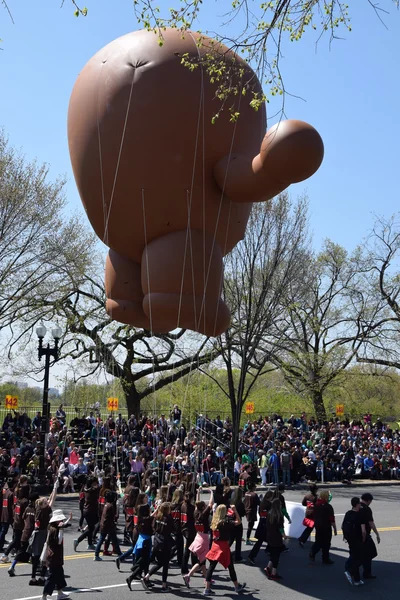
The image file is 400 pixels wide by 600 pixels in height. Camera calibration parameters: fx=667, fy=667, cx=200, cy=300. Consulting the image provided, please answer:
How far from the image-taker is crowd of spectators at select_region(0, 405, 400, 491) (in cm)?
1922

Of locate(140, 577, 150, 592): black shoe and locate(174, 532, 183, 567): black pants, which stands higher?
locate(174, 532, 183, 567): black pants

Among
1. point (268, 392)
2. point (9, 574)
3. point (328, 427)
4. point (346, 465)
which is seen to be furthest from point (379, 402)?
point (9, 574)

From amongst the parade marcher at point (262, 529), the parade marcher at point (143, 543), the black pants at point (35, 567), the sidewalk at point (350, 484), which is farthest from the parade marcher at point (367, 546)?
the sidewalk at point (350, 484)

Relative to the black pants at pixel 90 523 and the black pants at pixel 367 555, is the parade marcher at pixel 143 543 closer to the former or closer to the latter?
the black pants at pixel 90 523

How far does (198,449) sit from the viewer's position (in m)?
18.7

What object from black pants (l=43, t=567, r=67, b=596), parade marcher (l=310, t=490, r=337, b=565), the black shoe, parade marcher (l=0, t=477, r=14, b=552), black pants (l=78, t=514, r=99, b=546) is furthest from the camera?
black pants (l=78, t=514, r=99, b=546)

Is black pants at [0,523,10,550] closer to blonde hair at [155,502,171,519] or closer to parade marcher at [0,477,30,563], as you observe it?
parade marcher at [0,477,30,563]

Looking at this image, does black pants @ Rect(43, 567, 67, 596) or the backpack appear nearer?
black pants @ Rect(43, 567, 67, 596)

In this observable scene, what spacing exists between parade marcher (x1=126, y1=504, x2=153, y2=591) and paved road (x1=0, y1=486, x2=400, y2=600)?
287 millimetres

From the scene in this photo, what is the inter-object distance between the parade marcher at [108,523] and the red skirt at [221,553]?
2.40 meters

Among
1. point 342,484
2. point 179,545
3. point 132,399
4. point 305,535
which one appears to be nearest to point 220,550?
point 179,545

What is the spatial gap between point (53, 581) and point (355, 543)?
436 cm

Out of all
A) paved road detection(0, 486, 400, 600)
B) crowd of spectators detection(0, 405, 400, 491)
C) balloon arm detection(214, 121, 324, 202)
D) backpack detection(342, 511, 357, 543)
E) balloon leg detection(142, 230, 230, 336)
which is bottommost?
paved road detection(0, 486, 400, 600)

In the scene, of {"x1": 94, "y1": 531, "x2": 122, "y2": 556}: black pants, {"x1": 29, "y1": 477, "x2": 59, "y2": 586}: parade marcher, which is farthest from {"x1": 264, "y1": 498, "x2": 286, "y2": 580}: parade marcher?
{"x1": 29, "y1": 477, "x2": 59, "y2": 586}: parade marcher
